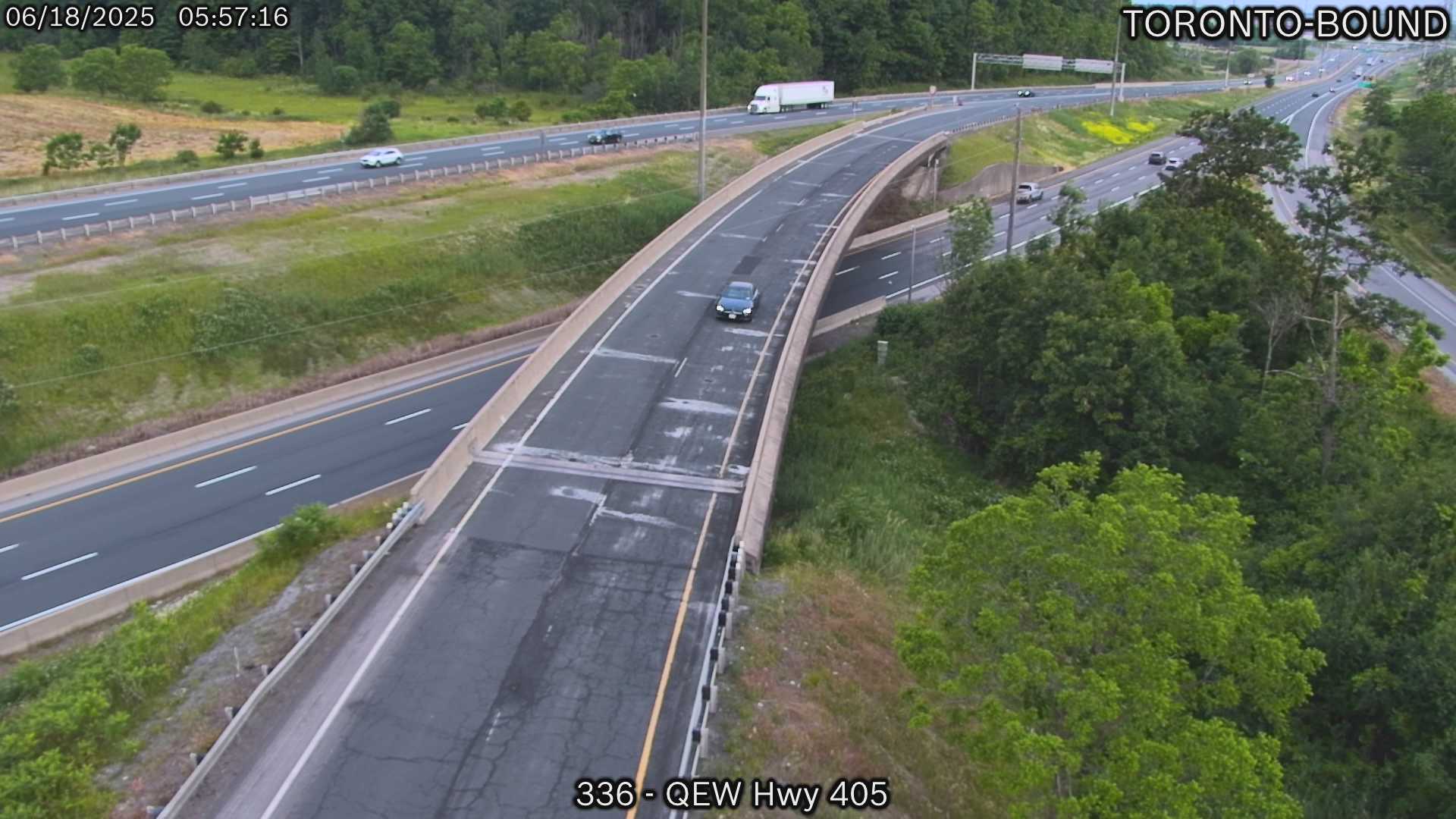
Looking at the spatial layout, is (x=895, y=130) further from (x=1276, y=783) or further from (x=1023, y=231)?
(x=1276, y=783)

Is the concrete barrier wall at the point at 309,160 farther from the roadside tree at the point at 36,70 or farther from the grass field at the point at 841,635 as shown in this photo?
the roadside tree at the point at 36,70

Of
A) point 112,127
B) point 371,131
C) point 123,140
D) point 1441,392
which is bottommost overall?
point 1441,392

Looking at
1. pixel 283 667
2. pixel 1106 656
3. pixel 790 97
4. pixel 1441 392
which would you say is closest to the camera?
pixel 1106 656

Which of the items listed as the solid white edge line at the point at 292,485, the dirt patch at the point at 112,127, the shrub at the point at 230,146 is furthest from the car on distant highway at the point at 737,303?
the dirt patch at the point at 112,127

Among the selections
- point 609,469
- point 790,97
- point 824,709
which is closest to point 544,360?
point 609,469

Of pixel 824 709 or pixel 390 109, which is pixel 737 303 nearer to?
pixel 824 709

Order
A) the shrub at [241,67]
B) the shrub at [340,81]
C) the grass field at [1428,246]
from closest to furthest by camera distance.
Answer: the grass field at [1428,246] < the shrub at [340,81] < the shrub at [241,67]
